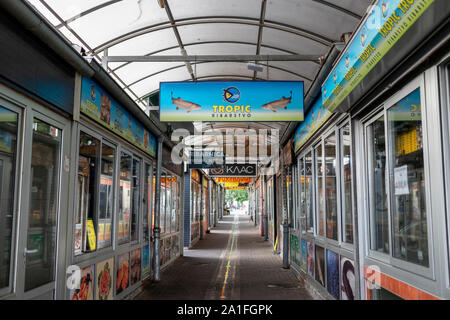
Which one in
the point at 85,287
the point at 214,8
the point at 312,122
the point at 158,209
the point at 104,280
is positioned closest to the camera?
the point at 85,287

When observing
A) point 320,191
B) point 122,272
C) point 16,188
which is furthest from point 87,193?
point 320,191

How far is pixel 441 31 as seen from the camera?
8.68ft

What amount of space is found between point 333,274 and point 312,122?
107 inches

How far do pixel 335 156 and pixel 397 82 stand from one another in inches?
101

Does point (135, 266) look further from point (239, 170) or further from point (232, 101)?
point (239, 170)

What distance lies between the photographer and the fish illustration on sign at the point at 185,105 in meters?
6.42

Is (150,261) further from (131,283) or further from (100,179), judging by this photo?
(100,179)

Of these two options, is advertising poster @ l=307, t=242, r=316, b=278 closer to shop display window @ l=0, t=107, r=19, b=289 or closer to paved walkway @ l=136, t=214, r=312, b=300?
paved walkway @ l=136, t=214, r=312, b=300

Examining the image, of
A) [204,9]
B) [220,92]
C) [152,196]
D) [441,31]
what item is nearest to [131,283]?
[152,196]

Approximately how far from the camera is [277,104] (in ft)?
21.0

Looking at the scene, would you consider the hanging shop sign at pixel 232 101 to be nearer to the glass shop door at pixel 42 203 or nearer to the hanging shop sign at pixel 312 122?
the hanging shop sign at pixel 312 122

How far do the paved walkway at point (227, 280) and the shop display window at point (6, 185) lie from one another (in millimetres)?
4218

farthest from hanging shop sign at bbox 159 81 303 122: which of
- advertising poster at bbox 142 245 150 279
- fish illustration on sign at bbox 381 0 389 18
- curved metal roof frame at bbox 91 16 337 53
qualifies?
fish illustration on sign at bbox 381 0 389 18

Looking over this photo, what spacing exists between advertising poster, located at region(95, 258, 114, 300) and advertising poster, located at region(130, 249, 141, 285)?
1265 millimetres
